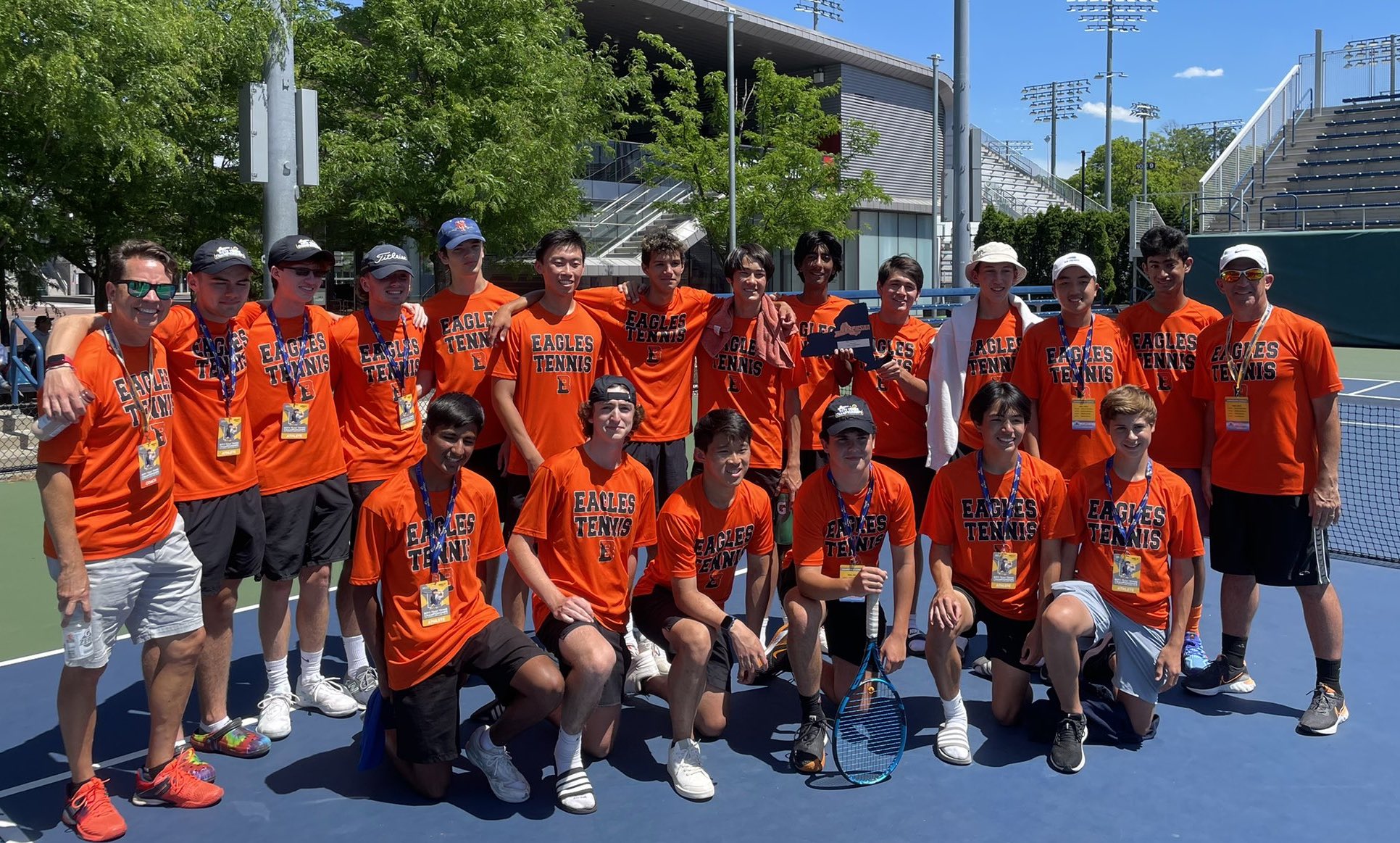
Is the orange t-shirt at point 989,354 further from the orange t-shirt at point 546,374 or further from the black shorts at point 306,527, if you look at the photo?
the black shorts at point 306,527

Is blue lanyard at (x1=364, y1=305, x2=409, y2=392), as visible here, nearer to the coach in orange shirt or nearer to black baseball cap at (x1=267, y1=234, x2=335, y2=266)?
black baseball cap at (x1=267, y1=234, x2=335, y2=266)

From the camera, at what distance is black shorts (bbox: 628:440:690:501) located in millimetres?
5621

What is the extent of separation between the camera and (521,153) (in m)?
18.2

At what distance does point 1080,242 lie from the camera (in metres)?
35.4

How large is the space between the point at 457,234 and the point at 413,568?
1850 millimetres

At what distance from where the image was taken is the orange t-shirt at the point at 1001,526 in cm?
481

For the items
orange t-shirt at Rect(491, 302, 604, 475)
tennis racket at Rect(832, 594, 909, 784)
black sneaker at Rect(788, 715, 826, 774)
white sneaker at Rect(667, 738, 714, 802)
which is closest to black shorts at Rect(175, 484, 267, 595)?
orange t-shirt at Rect(491, 302, 604, 475)

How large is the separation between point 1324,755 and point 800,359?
2.97 m

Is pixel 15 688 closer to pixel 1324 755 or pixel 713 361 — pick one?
pixel 713 361

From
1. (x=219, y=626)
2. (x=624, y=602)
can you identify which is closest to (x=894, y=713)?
(x=624, y=602)

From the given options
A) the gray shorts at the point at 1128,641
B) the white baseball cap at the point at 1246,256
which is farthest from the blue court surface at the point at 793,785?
the white baseball cap at the point at 1246,256

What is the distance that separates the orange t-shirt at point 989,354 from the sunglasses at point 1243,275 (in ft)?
3.31

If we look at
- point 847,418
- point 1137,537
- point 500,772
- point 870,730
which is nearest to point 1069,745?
point 870,730

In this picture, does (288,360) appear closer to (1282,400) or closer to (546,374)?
(546,374)
